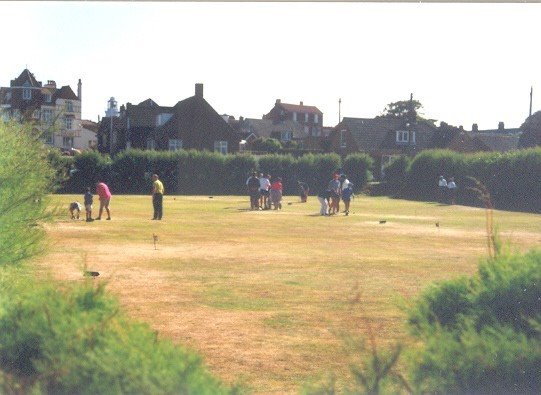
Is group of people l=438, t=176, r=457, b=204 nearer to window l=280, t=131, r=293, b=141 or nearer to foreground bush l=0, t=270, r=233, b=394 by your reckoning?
window l=280, t=131, r=293, b=141

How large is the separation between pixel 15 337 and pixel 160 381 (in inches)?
59.8

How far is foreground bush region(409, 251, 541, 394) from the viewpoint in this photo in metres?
4.96

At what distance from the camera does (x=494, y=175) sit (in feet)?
132

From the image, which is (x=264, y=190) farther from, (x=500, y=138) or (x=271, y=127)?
(x=271, y=127)

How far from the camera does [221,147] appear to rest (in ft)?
195

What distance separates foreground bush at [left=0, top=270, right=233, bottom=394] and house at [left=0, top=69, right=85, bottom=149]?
393cm

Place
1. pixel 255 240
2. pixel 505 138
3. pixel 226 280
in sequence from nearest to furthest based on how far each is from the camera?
pixel 226 280, pixel 255 240, pixel 505 138

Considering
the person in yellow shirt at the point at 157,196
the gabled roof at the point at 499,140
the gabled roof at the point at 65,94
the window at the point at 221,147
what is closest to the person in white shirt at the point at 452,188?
the gabled roof at the point at 499,140

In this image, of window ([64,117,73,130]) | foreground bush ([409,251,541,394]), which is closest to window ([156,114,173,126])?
window ([64,117,73,130])

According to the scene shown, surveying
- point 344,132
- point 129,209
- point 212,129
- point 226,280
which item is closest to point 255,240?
point 226,280

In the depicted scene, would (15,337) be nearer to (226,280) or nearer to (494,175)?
(226,280)

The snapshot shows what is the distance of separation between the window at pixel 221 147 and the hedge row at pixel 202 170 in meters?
2.17

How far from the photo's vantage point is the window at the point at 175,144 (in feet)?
184

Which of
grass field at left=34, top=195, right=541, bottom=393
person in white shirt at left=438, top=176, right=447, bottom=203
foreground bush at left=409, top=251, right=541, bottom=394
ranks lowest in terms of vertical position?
grass field at left=34, top=195, right=541, bottom=393
